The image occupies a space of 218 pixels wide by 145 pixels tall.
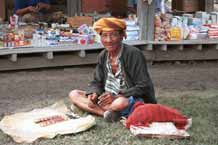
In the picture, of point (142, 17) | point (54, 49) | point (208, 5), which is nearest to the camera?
point (54, 49)

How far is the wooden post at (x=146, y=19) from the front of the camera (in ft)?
27.8

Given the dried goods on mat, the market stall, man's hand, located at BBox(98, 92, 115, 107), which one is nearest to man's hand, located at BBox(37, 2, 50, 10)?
the market stall

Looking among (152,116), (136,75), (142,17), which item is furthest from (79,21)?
(152,116)

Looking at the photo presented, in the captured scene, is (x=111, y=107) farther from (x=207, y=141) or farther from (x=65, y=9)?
(x=65, y=9)

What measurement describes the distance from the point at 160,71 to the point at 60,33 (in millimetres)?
1676

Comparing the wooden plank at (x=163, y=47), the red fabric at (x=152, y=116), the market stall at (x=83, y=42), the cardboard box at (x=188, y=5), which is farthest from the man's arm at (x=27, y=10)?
the red fabric at (x=152, y=116)

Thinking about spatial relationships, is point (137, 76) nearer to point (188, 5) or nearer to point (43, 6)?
point (43, 6)

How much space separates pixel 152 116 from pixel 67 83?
266 cm

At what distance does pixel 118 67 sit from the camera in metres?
5.49

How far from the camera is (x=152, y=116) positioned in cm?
505

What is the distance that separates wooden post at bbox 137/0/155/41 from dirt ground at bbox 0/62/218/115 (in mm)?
529

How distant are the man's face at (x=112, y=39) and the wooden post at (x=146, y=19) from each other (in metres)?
3.19

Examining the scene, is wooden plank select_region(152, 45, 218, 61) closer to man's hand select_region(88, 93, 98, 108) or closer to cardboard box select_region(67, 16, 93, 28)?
cardboard box select_region(67, 16, 93, 28)

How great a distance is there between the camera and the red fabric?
504cm
